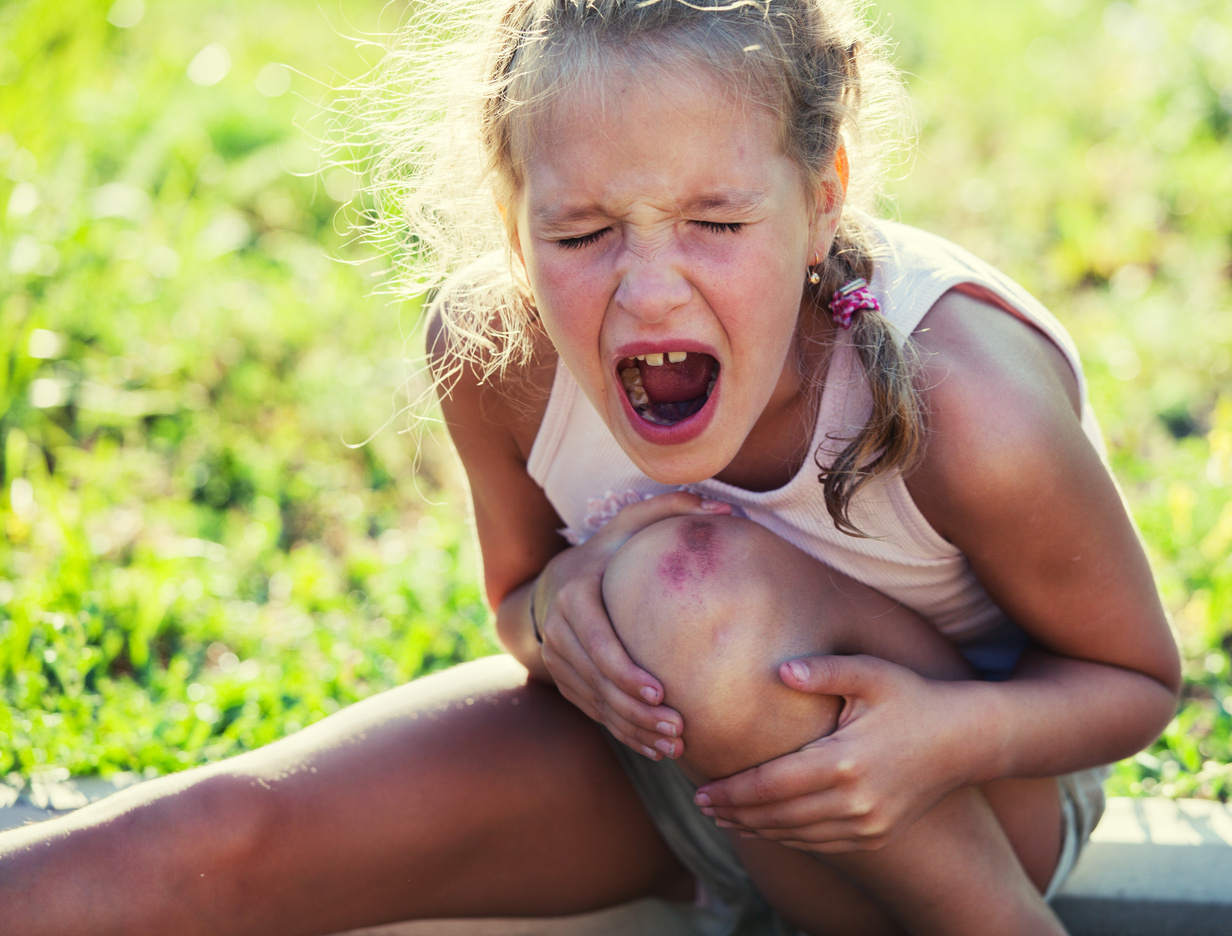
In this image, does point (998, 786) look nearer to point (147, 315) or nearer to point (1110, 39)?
point (147, 315)

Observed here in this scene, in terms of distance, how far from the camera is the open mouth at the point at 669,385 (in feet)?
5.21

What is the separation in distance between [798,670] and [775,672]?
35mm

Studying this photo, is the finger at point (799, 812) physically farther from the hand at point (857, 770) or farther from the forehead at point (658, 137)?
the forehead at point (658, 137)

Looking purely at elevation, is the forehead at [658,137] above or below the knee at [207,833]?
above

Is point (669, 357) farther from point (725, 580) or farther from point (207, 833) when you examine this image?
point (207, 833)

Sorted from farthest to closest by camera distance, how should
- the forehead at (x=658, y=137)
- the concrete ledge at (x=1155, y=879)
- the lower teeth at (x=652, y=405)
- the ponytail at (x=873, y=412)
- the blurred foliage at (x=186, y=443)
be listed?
1. the blurred foliage at (x=186, y=443)
2. the concrete ledge at (x=1155, y=879)
3. the lower teeth at (x=652, y=405)
4. the ponytail at (x=873, y=412)
5. the forehead at (x=658, y=137)

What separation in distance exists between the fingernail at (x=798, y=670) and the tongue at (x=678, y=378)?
41 centimetres

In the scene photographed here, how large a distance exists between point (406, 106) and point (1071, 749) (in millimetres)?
1354

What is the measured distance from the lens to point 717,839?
1.81 meters

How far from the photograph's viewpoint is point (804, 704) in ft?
4.68

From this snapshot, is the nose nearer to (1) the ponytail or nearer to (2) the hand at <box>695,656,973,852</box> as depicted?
(1) the ponytail

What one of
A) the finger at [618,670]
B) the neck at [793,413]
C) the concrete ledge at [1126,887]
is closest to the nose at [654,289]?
the neck at [793,413]

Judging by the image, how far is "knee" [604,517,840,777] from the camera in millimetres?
1418

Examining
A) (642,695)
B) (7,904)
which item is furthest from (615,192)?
(7,904)
